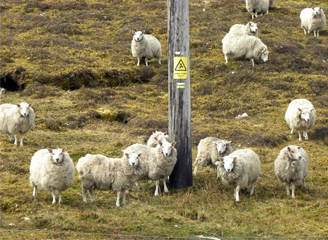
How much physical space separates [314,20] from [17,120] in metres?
19.6

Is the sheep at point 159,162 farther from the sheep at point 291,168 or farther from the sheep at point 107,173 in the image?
the sheep at point 291,168

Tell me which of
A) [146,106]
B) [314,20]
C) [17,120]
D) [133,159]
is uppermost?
[314,20]

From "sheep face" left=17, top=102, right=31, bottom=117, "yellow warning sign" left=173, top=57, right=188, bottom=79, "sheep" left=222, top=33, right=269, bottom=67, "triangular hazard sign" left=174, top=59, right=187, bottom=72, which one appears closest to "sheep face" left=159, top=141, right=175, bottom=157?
"yellow warning sign" left=173, top=57, right=188, bottom=79

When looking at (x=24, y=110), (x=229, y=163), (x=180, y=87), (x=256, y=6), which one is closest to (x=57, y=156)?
(x=180, y=87)

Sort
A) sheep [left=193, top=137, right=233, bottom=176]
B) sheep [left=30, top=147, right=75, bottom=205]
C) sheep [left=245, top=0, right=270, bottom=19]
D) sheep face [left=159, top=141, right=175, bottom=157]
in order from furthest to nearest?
sheep [left=245, top=0, right=270, bottom=19] → sheep [left=193, top=137, right=233, bottom=176] → sheep face [left=159, top=141, right=175, bottom=157] → sheep [left=30, top=147, right=75, bottom=205]

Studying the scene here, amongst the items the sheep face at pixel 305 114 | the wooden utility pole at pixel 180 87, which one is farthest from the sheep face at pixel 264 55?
the wooden utility pole at pixel 180 87

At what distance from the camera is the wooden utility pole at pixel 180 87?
10.5m

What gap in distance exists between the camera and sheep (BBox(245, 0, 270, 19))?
28.1 metres

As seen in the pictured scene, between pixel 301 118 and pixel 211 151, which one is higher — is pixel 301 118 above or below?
above

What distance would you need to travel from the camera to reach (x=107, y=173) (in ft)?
30.6

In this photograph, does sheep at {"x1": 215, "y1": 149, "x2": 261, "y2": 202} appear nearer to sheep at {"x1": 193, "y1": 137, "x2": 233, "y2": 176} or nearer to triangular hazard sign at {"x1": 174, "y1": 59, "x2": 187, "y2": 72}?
sheep at {"x1": 193, "y1": 137, "x2": 233, "y2": 176}

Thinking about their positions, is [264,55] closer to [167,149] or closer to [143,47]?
[143,47]

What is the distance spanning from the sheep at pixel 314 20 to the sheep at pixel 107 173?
19.8m

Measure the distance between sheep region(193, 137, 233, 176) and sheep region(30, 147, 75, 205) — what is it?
3937 mm
